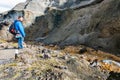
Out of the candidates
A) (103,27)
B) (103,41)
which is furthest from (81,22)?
(103,41)

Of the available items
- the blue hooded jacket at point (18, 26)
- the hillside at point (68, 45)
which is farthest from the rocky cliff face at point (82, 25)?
the blue hooded jacket at point (18, 26)

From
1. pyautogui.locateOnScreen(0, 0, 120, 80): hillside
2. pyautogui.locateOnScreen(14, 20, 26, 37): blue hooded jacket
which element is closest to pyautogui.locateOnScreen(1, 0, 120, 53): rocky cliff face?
pyautogui.locateOnScreen(0, 0, 120, 80): hillside

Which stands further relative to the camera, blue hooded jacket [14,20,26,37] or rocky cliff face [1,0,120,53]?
rocky cliff face [1,0,120,53]

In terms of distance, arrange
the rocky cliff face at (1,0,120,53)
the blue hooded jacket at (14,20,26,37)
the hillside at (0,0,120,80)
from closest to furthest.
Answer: the hillside at (0,0,120,80), the blue hooded jacket at (14,20,26,37), the rocky cliff face at (1,0,120,53)

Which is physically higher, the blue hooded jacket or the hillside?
the blue hooded jacket

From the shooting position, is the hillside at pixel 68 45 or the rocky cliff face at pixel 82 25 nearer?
the hillside at pixel 68 45

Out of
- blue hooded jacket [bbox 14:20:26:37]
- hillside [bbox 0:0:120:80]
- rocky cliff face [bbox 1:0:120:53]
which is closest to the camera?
hillside [bbox 0:0:120:80]

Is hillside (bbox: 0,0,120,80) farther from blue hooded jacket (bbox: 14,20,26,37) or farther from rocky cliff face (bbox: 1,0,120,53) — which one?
blue hooded jacket (bbox: 14,20,26,37)

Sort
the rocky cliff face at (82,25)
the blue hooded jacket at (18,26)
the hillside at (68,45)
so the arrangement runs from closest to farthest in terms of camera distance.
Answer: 1. the hillside at (68,45)
2. the blue hooded jacket at (18,26)
3. the rocky cliff face at (82,25)

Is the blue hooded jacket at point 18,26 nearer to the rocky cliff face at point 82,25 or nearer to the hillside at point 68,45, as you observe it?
the hillside at point 68,45

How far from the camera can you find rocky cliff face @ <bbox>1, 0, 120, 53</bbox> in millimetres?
38438

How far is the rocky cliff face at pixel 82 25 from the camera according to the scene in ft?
126

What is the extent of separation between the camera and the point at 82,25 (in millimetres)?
51531

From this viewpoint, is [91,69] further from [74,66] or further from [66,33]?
[66,33]
